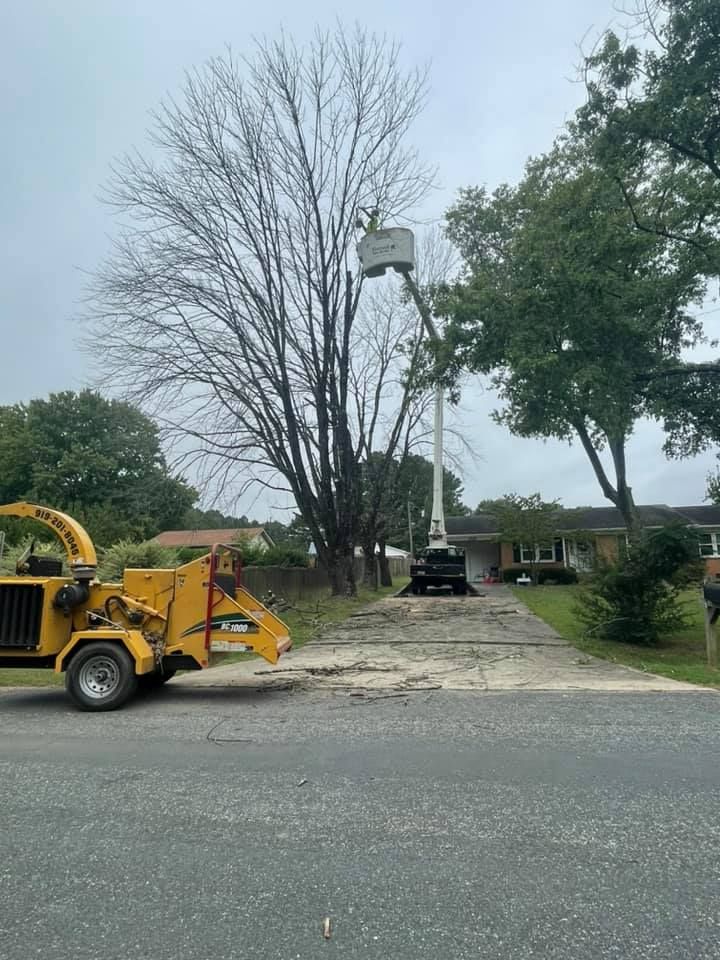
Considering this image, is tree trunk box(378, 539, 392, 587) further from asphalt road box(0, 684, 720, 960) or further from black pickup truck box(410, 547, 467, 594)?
asphalt road box(0, 684, 720, 960)

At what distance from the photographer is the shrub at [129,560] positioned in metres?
16.2

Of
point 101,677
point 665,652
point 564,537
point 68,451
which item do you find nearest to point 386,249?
point 665,652

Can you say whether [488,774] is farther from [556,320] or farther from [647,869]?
[556,320]

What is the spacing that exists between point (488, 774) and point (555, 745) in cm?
110

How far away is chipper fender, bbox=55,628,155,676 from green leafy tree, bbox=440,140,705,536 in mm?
8137

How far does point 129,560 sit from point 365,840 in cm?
1411

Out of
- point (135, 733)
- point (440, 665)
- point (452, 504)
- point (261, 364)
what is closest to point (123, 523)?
point (261, 364)

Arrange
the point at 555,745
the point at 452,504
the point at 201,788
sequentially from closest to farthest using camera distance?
the point at 201,788 → the point at 555,745 → the point at 452,504

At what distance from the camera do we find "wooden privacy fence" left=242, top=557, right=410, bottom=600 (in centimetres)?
1903

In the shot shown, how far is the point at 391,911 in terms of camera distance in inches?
117

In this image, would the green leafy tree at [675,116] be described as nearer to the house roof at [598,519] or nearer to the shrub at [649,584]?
the shrub at [649,584]

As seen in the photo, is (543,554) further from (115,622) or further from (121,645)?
(121,645)

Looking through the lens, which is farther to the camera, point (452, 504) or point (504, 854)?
point (452, 504)

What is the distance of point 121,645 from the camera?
299 inches
